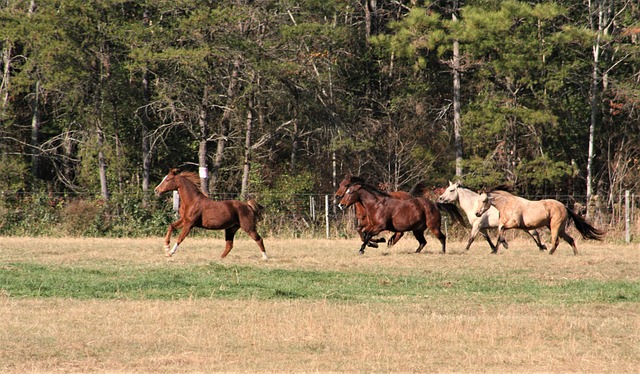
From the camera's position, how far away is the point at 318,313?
12891 mm

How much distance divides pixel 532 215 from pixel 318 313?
12144 mm

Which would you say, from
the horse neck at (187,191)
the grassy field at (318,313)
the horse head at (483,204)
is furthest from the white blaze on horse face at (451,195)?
the horse neck at (187,191)

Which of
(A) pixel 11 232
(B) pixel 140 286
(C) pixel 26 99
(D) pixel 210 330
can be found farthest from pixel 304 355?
(C) pixel 26 99

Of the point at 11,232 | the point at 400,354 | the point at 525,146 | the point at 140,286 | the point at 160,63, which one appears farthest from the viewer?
the point at 525,146

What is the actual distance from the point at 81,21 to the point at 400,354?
81.7 feet

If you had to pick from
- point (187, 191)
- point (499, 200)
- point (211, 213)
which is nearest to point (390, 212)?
point (499, 200)

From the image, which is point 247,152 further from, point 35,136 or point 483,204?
point 483,204

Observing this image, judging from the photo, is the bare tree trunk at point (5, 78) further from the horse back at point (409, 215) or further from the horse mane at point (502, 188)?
the horse mane at point (502, 188)

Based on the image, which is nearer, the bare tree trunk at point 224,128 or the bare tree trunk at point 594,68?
the bare tree trunk at point 594,68

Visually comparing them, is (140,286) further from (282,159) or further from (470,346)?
(282,159)

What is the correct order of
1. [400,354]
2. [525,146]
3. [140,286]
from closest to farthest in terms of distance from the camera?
[400,354]
[140,286]
[525,146]

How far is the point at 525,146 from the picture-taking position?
3634 centimetres

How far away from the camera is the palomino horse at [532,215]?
23844 mm

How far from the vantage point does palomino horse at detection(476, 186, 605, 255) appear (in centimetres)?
2384
